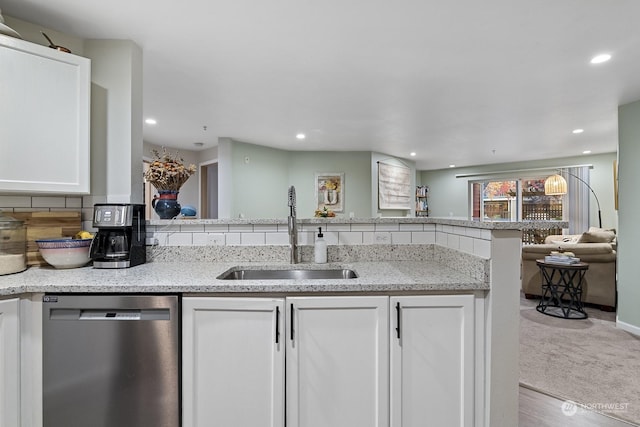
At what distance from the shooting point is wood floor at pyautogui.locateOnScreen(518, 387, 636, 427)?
1.74 meters

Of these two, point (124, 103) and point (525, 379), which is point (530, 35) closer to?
point (525, 379)

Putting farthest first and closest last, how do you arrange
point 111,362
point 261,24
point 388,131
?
point 388,131, point 261,24, point 111,362

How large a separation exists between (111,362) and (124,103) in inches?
61.9

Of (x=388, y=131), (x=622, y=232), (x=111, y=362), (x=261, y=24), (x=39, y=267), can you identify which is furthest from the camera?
(x=388, y=131)

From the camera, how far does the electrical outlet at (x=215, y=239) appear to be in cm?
189

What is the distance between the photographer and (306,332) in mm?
1294

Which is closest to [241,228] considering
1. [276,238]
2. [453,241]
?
[276,238]

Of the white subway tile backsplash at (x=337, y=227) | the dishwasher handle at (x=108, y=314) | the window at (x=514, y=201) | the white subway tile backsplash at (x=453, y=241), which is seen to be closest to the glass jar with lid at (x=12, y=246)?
the dishwasher handle at (x=108, y=314)

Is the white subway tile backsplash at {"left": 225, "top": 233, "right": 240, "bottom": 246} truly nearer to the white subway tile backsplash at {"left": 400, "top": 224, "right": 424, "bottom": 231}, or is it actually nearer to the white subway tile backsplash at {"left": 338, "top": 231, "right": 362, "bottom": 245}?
the white subway tile backsplash at {"left": 338, "top": 231, "right": 362, "bottom": 245}

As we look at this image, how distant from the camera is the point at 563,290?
3.85 metres

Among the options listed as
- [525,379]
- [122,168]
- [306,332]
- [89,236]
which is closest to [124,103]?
[122,168]

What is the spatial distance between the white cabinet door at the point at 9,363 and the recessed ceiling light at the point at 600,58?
A: 3.80 m

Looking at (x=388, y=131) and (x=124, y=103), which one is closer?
(x=124, y=103)

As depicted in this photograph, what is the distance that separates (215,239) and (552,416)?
2330mm
